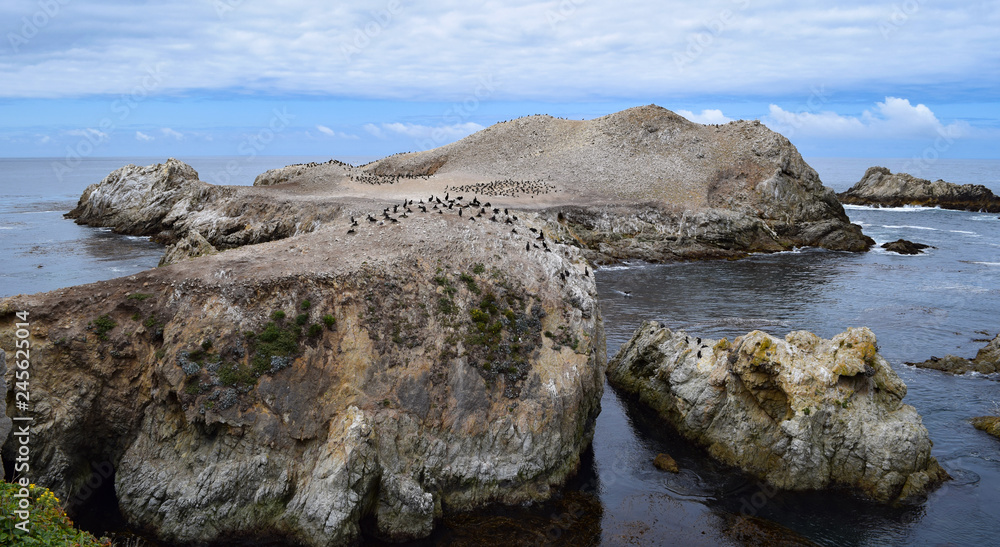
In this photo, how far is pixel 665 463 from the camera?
27938 millimetres

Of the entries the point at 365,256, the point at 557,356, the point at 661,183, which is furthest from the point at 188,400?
the point at 661,183

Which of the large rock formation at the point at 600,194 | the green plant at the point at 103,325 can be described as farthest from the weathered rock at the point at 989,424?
the green plant at the point at 103,325

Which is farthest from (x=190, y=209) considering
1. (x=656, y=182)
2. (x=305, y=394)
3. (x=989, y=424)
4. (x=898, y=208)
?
(x=898, y=208)

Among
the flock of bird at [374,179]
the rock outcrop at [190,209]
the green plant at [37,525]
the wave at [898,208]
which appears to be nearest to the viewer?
the green plant at [37,525]

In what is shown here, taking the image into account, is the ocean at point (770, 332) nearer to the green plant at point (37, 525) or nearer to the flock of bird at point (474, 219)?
the flock of bird at point (474, 219)

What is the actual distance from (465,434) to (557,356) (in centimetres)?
584

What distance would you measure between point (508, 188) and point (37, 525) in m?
70.6

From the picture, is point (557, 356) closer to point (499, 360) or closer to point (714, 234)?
point (499, 360)

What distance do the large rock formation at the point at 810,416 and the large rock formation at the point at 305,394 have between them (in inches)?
225

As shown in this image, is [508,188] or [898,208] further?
[898,208]

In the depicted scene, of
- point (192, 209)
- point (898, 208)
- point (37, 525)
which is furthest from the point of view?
point (898, 208)

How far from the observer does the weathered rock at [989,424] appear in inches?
1201

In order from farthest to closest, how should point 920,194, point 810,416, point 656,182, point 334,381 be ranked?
point 920,194
point 656,182
point 810,416
point 334,381

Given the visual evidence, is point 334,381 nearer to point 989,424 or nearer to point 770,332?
point 989,424
